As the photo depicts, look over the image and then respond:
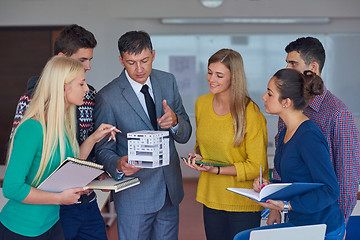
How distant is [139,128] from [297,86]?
888 millimetres

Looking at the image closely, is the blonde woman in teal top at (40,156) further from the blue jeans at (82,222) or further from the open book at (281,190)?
the open book at (281,190)

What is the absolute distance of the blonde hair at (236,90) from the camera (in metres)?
2.25

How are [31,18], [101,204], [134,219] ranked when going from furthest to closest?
[31,18], [101,204], [134,219]

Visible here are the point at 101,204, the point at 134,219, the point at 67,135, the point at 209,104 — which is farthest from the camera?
the point at 101,204

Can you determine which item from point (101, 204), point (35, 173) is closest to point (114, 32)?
point (101, 204)

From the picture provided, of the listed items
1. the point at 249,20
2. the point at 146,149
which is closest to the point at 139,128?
the point at 146,149

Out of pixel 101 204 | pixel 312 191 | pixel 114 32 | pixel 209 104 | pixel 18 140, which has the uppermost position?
pixel 114 32

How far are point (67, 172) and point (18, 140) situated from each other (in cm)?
25

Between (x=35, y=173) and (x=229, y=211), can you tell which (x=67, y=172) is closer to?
(x=35, y=173)

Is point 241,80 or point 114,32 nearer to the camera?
point 241,80

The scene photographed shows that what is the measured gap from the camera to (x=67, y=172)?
67.6 inches

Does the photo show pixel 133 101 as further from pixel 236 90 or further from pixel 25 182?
pixel 25 182

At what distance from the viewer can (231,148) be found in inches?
90.6

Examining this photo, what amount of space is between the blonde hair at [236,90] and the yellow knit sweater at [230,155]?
4cm
